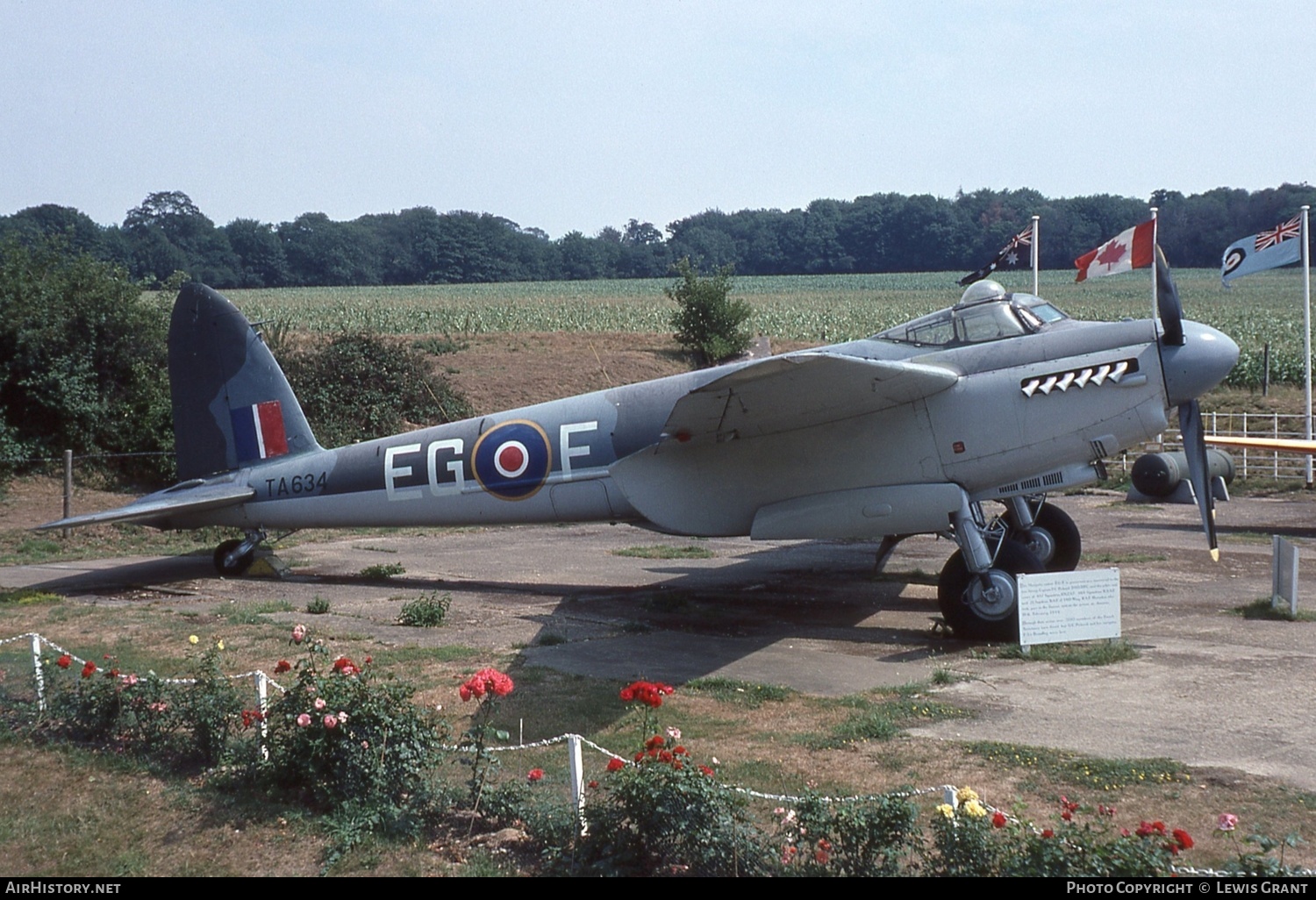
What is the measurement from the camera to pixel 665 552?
59.1 feet

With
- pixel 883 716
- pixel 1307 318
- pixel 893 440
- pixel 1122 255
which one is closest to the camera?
pixel 883 716

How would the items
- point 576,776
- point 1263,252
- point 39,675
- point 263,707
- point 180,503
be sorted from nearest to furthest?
point 576,776 → point 263,707 → point 39,675 → point 180,503 → point 1263,252

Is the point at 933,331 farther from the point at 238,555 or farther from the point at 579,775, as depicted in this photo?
the point at 238,555

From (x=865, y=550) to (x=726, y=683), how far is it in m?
8.34

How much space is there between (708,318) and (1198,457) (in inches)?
989

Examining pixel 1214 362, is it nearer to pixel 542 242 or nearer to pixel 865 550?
pixel 865 550

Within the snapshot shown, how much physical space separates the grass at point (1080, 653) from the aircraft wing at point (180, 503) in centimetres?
1043

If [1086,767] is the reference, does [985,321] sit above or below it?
above

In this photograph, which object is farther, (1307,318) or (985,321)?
(1307,318)

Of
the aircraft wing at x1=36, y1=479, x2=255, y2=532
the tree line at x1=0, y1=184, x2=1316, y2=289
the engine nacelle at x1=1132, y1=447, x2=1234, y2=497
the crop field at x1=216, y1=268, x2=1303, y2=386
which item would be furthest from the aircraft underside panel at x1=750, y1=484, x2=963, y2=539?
the tree line at x1=0, y1=184, x2=1316, y2=289

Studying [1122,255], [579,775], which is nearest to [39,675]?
[579,775]

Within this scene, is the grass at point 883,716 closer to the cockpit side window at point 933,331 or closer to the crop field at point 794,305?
the cockpit side window at point 933,331

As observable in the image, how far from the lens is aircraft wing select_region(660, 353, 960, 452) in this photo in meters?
10.1

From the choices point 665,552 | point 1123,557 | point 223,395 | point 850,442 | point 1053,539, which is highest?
point 223,395
